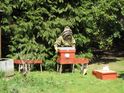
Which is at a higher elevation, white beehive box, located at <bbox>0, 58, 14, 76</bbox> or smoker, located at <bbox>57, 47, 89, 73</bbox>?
smoker, located at <bbox>57, 47, 89, 73</bbox>

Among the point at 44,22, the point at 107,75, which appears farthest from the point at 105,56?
the point at 107,75

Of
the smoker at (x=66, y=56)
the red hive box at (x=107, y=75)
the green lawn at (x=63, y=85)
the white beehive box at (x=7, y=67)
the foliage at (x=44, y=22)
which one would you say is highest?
the foliage at (x=44, y=22)

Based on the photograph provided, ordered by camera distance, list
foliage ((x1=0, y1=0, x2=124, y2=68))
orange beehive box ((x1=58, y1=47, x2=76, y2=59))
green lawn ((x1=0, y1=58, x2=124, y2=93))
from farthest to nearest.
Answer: foliage ((x1=0, y1=0, x2=124, y2=68)) < orange beehive box ((x1=58, y1=47, x2=76, y2=59)) < green lawn ((x1=0, y1=58, x2=124, y2=93))

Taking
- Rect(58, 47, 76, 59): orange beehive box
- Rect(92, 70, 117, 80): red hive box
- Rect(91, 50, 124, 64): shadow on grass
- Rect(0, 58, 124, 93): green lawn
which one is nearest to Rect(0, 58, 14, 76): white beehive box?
Rect(0, 58, 124, 93): green lawn

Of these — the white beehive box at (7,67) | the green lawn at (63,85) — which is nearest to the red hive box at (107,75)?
the green lawn at (63,85)

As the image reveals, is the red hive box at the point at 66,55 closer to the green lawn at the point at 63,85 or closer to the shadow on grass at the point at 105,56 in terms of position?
the green lawn at the point at 63,85

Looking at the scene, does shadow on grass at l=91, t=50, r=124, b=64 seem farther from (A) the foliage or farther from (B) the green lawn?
(B) the green lawn

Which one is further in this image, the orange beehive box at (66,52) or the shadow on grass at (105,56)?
the shadow on grass at (105,56)

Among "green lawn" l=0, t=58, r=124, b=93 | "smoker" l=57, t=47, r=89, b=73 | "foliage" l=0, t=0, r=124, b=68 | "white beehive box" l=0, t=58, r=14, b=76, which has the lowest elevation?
"green lawn" l=0, t=58, r=124, b=93

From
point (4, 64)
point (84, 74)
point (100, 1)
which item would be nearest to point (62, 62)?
point (84, 74)

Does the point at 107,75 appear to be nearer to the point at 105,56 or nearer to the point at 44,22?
the point at 44,22

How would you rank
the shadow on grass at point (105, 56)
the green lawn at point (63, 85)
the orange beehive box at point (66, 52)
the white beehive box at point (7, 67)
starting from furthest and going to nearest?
the shadow on grass at point (105, 56) < the orange beehive box at point (66, 52) < the white beehive box at point (7, 67) < the green lawn at point (63, 85)

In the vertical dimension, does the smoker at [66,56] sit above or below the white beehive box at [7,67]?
above

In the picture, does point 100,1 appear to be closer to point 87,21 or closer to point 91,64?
point 87,21
